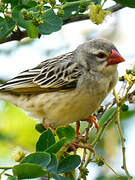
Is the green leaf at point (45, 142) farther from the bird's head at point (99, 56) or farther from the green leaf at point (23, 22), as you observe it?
the bird's head at point (99, 56)

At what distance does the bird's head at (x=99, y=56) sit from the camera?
4465mm

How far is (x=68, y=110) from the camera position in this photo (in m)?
4.44

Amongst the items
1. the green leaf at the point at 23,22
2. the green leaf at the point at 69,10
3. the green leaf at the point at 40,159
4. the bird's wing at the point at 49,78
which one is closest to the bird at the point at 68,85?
the bird's wing at the point at 49,78

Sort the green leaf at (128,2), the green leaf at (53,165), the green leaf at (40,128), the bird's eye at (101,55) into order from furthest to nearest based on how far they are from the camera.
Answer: the bird's eye at (101,55), the green leaf at (40,128), the green leaf at (128,2), the green leaf at (53,165)

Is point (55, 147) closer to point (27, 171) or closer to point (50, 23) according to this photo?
point (27, 171)

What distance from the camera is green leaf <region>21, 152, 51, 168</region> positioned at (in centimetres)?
262

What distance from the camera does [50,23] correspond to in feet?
10.8

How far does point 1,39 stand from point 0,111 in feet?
6.96

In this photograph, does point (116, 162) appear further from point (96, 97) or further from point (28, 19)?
point (28, 19)

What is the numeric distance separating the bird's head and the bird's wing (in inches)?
5.7

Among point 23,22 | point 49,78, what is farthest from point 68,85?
point 23,22

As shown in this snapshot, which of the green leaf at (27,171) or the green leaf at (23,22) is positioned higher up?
the green leaf at (23,22)

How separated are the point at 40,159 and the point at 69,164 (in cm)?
38

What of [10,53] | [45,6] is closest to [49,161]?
[45,6]
